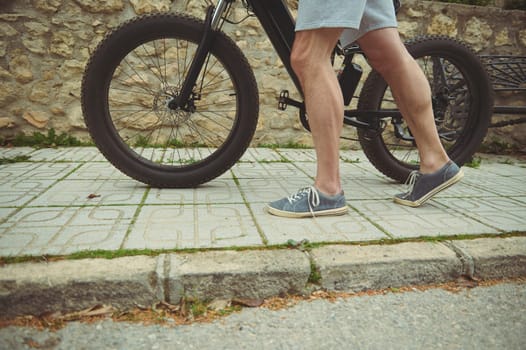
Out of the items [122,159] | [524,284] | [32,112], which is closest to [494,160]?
[524,284]

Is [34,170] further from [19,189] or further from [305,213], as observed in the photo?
[305,213]

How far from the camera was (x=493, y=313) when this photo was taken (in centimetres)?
140

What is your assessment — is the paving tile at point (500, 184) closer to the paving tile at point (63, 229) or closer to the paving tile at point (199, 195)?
the paving tile at point (199, 195)

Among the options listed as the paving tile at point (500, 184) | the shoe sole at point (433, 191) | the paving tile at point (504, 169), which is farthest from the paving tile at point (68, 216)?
the paving tile at point (504, 169)

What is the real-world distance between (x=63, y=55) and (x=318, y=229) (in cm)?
315

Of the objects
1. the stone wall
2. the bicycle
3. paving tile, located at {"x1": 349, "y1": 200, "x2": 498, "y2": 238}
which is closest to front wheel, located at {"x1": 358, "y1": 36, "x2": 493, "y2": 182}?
the bicycle

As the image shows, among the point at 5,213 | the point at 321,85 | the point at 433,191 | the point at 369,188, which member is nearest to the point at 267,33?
the point at 321,85

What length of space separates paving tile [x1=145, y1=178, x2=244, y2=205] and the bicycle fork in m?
0.52

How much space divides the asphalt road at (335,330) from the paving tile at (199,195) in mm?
941

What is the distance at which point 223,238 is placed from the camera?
167cm

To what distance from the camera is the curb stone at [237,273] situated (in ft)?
4.34

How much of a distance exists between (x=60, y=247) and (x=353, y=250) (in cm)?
114

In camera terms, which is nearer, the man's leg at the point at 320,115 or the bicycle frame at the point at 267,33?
the man's leg at the point at 320,115

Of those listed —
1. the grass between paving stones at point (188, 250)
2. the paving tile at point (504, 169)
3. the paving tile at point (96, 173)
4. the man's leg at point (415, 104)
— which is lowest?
the paving tile at point (96, 173)
